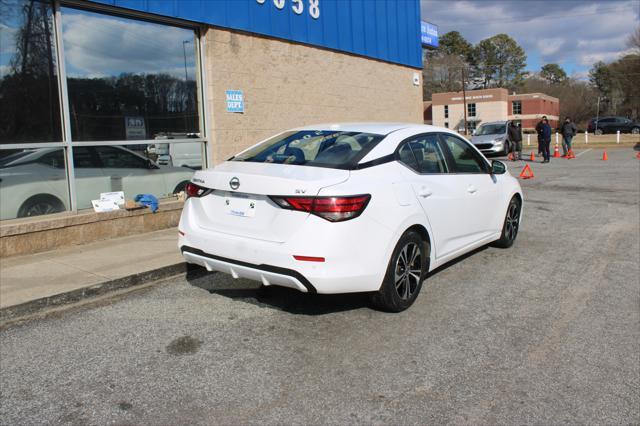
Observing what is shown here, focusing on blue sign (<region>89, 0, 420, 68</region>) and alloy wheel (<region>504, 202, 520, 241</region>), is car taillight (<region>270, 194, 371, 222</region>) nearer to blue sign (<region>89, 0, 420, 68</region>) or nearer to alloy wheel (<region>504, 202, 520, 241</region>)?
alloy wheel (<region>504, 202, 520, 241</region>)

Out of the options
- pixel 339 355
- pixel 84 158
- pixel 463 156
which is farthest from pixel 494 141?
pixel 339 355

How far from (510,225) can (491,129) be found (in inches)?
861

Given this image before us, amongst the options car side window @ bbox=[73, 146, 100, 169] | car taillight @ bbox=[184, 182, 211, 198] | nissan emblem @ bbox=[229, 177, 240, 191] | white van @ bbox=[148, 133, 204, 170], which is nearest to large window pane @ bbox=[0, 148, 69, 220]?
car side window @ bbox=[73, 146, 100, 169]

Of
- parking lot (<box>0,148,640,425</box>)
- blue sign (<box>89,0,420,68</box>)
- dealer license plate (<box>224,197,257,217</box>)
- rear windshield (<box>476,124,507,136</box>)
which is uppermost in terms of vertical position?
blue sign (<box>89,0,420,68</box>)

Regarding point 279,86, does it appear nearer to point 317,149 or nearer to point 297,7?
point 297,7

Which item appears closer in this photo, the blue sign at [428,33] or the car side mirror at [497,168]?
the car side mirror at [497,168]

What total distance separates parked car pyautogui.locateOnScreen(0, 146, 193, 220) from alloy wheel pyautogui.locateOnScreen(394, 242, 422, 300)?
5.07 metres

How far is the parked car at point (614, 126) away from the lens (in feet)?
165

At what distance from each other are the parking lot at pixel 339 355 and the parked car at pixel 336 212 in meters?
0.46

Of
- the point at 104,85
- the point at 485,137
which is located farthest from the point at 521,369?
the point at 485,137

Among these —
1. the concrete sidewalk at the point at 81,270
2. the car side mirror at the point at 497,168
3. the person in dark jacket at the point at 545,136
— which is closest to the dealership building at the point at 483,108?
the person in dark jacket at the point at 545,136

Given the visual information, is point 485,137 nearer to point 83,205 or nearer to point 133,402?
point 83,205

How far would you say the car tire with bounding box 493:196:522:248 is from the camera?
22.8 ft

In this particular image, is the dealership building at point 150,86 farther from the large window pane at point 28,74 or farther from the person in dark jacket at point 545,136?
the person in dark jacket at point 545,136
